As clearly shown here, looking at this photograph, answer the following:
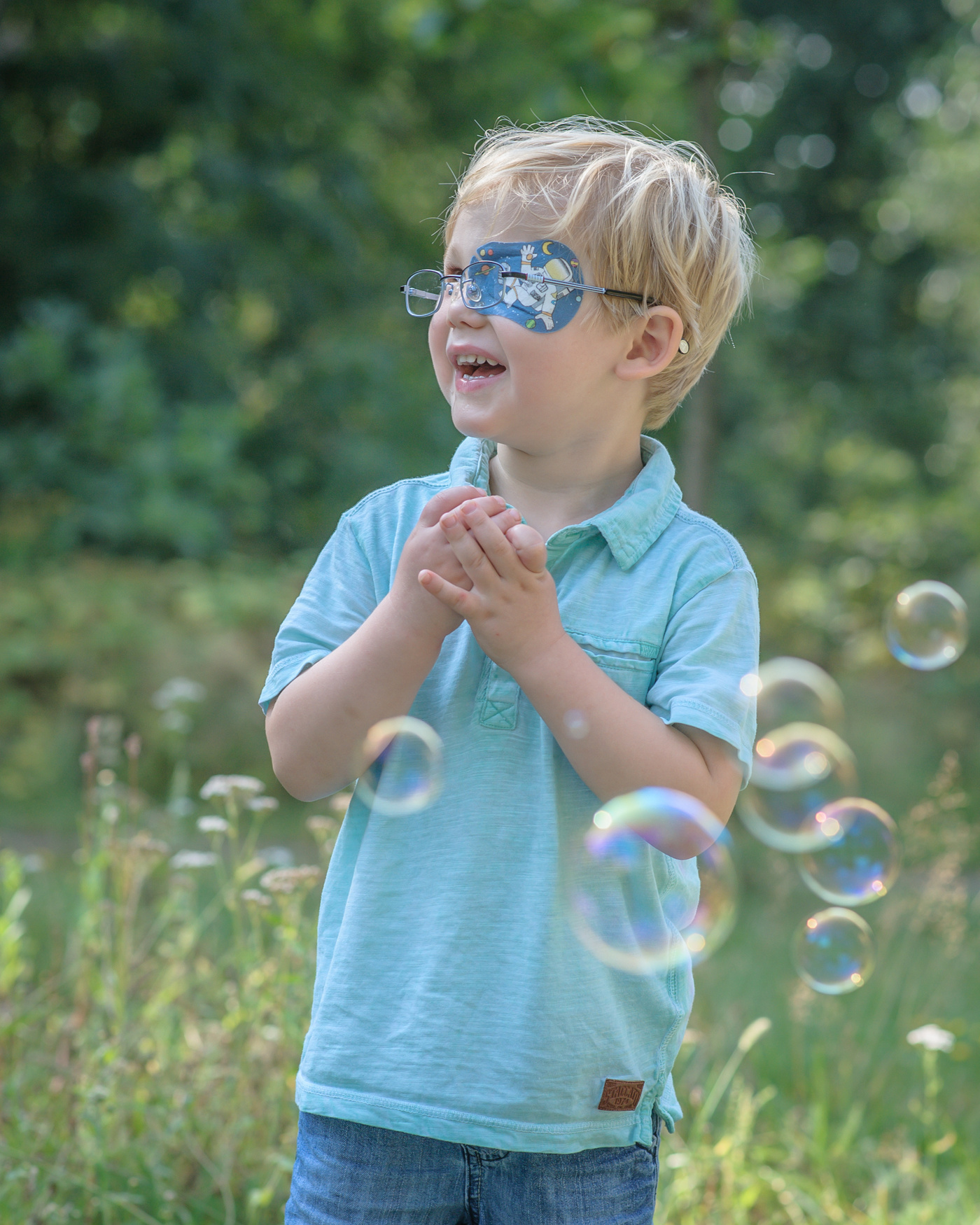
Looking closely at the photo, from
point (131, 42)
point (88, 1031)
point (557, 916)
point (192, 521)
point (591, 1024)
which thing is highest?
point (131, 42)

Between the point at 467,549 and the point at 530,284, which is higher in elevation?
the point at 530,284

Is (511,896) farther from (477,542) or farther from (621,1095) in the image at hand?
(477,542)

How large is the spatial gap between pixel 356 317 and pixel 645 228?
11.0 meters

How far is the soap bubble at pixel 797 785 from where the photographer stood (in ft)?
6.35

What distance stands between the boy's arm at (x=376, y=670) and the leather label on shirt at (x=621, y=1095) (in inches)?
18.1

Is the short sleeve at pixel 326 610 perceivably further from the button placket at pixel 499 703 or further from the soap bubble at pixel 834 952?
the soap bubble at pixel 834 952

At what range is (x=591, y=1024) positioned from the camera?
1396 mm

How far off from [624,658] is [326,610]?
1.23 feet

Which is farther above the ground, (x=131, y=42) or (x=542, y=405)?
(x=131, y=42)

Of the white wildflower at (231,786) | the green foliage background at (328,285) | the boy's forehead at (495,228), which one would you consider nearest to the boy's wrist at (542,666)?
the boy's forehead at (495,228)

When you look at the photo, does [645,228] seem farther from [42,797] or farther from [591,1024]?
[42,797]

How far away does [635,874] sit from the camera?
1.46 metres

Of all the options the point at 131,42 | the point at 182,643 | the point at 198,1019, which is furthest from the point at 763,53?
the point at 131,42

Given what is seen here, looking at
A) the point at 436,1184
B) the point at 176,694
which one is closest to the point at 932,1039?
the point at 436,1184
